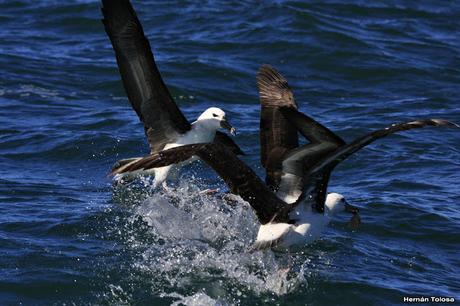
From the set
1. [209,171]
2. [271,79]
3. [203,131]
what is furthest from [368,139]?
[209,171]

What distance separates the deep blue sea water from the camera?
911cm

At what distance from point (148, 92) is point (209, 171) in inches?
69.1

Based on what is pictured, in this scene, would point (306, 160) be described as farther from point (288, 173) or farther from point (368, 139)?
Answer: point (368, 139)

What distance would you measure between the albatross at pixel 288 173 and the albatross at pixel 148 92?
120 cm

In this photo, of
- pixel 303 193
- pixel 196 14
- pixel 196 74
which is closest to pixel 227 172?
pixel 303 193

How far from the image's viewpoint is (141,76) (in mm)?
11141

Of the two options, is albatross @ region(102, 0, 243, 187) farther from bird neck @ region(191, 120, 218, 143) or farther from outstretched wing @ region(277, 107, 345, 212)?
outstretched wing @ region(277, 107, 345, 212)

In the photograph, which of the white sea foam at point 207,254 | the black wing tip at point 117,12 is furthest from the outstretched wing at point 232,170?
the black wing tip at point 117,12

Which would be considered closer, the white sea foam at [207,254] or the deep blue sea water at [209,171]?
the white sea foam at [207,254]

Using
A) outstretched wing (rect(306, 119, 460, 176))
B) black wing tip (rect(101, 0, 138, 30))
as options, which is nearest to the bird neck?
black wing tip (rect(101, 0, 138, 30))

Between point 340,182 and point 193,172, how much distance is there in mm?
1870

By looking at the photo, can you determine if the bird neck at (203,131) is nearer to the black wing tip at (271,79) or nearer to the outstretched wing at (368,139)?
the black wing tip at (271,79)

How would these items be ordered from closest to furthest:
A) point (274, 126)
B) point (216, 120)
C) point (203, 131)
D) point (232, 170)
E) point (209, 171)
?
point (232, 170), point (274, 126), point (203, 131), point (216, 120), point (209, 171)

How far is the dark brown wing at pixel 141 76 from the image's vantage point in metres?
10.8
